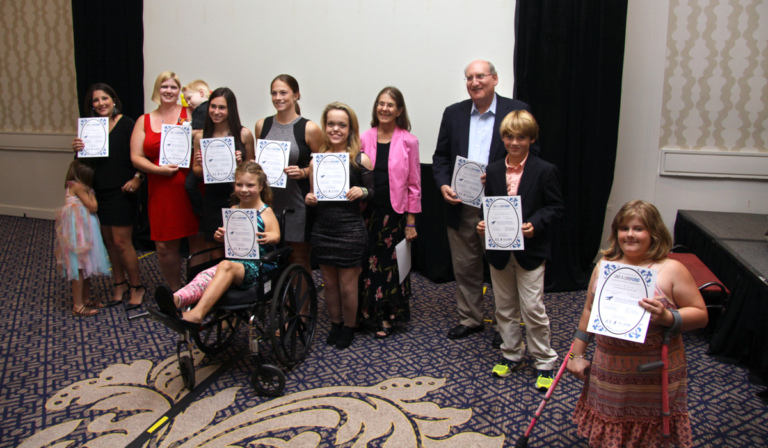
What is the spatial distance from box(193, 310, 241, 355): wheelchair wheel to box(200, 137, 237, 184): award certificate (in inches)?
29.8

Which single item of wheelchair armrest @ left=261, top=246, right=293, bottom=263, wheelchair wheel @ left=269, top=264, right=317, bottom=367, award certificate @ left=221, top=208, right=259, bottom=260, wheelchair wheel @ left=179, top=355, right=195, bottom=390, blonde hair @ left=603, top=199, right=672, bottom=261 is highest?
blonde hair @ left=603, top=199, right=672, bottom=261

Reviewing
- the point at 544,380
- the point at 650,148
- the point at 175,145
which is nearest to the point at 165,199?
the point at 175,145

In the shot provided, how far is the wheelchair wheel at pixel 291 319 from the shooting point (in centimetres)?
245

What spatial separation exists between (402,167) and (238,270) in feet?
3.28

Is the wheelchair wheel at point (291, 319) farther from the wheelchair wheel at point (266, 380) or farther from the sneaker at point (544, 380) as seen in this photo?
the sneaker at point (544, 380)

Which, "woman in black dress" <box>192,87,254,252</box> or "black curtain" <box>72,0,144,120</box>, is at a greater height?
"black curtain" <box>72,0,144,120</box>

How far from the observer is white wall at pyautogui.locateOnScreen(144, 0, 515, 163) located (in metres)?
3.90

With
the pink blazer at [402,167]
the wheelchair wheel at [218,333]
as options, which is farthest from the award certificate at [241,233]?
the pink blazer at [402,167]

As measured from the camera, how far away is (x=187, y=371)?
8.18ft

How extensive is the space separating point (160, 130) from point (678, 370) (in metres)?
2.99

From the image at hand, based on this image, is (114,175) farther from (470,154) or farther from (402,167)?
(470,154)

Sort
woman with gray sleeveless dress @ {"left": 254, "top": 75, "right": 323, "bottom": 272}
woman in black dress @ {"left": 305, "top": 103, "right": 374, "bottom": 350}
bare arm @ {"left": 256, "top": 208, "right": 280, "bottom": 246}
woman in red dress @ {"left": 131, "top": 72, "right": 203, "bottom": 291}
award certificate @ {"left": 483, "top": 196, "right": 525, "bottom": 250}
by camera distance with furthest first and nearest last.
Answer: woman in red dress @ {"left": 131, "top": 72, "right": 203, "bottom": 291}
woman with gray sleeveless dress @ {"left": 254, "top": 75, "right": 323, "bottom": 272}
woman in black dress @ {"left": 305, "top": 103, "right": 374, "bottom": 350}
bare arm @ {"left": 256, "top": 208, "right": 280, "bottom": 246}
award certificate @ {"left": 483, "top": 196, "right": 525, "bottom": 250}

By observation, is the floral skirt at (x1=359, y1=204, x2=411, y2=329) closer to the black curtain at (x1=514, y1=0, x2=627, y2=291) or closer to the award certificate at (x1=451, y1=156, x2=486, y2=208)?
the award certificate at (x1=451, y1=156, x2=486, y2=208)

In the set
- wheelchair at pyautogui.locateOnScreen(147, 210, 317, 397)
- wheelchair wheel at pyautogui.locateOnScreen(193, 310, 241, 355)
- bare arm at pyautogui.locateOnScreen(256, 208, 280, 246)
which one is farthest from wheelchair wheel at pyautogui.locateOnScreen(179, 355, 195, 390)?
bare arm at pyautogui.locateOnScreen(256, 208, 280, 246)
